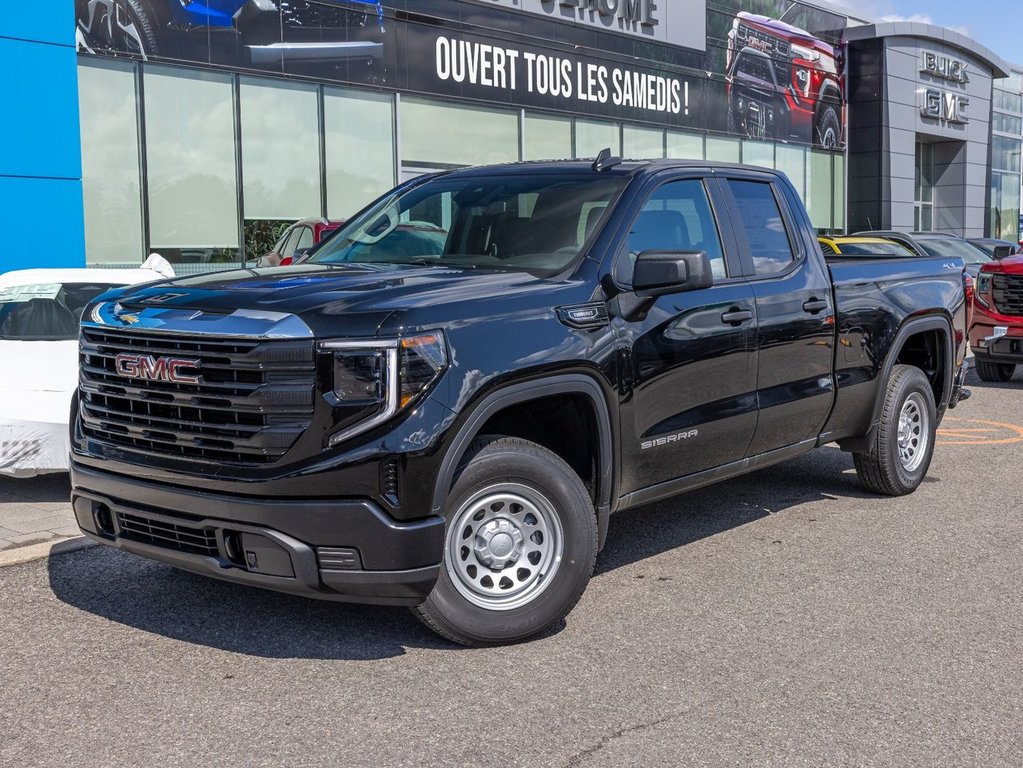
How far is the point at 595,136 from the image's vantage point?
1033 inches

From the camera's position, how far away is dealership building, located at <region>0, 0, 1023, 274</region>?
16.2 meters

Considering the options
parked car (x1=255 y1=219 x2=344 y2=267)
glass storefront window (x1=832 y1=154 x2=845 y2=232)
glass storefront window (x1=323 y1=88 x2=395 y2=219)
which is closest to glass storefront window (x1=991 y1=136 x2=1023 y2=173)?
glass storefront window (x1=832 y1=154 x2=845 y2=232)

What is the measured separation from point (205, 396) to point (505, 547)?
129 cm

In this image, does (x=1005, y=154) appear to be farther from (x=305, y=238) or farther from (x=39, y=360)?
(x=39, y=360)

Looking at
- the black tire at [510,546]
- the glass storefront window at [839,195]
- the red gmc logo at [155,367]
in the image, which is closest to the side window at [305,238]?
the red gmc logo at [155,367]

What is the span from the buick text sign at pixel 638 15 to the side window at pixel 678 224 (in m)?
18.2

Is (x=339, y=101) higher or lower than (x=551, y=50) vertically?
A: lower

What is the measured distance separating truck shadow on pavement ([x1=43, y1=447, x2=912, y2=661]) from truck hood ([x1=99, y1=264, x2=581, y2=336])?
52.4 inches

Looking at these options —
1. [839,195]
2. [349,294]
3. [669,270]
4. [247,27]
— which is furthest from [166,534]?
[839,195]

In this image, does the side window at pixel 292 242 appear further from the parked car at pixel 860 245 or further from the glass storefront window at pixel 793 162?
the glass storefront window at pixel 793 162

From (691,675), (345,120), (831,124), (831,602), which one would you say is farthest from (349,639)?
(831,124)

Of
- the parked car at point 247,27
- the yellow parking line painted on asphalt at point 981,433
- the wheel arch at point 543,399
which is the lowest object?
Answer: the yellow parking line painted on asphalt at point 981,433

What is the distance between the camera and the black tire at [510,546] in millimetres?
4504

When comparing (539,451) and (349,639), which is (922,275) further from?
(349,639)
